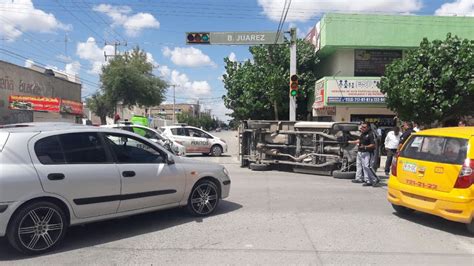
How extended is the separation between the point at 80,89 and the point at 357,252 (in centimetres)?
3659

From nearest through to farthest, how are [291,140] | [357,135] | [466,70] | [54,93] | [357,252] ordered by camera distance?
1. [357,252]
2. [357,135]
3. [291,140]
4. [466,70]
5. [54,93]

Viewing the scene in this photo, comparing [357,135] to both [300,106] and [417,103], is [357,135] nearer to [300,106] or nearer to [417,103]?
[417,103]

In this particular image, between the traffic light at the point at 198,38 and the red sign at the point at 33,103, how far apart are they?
12991 millimetres

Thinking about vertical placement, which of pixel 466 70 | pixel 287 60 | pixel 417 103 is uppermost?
pixel 287 60

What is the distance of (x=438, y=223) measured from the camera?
720cm

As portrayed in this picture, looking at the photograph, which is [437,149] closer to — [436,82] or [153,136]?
[436,82]

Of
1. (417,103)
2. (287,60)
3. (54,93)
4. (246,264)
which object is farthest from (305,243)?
(54,93)

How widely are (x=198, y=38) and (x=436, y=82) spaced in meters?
9.77

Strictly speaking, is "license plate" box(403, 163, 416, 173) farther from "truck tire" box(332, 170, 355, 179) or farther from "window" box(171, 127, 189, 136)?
"window" box(171, 127, 189, 136)

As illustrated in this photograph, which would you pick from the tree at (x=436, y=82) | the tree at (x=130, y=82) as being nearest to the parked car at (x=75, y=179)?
the tree at (x=436, y=82)

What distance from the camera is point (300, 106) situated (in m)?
27.6

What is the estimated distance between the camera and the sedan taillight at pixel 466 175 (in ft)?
20.5

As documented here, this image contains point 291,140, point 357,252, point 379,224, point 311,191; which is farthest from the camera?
point 291,140

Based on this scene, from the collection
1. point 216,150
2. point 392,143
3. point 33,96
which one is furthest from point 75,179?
point 33,96
